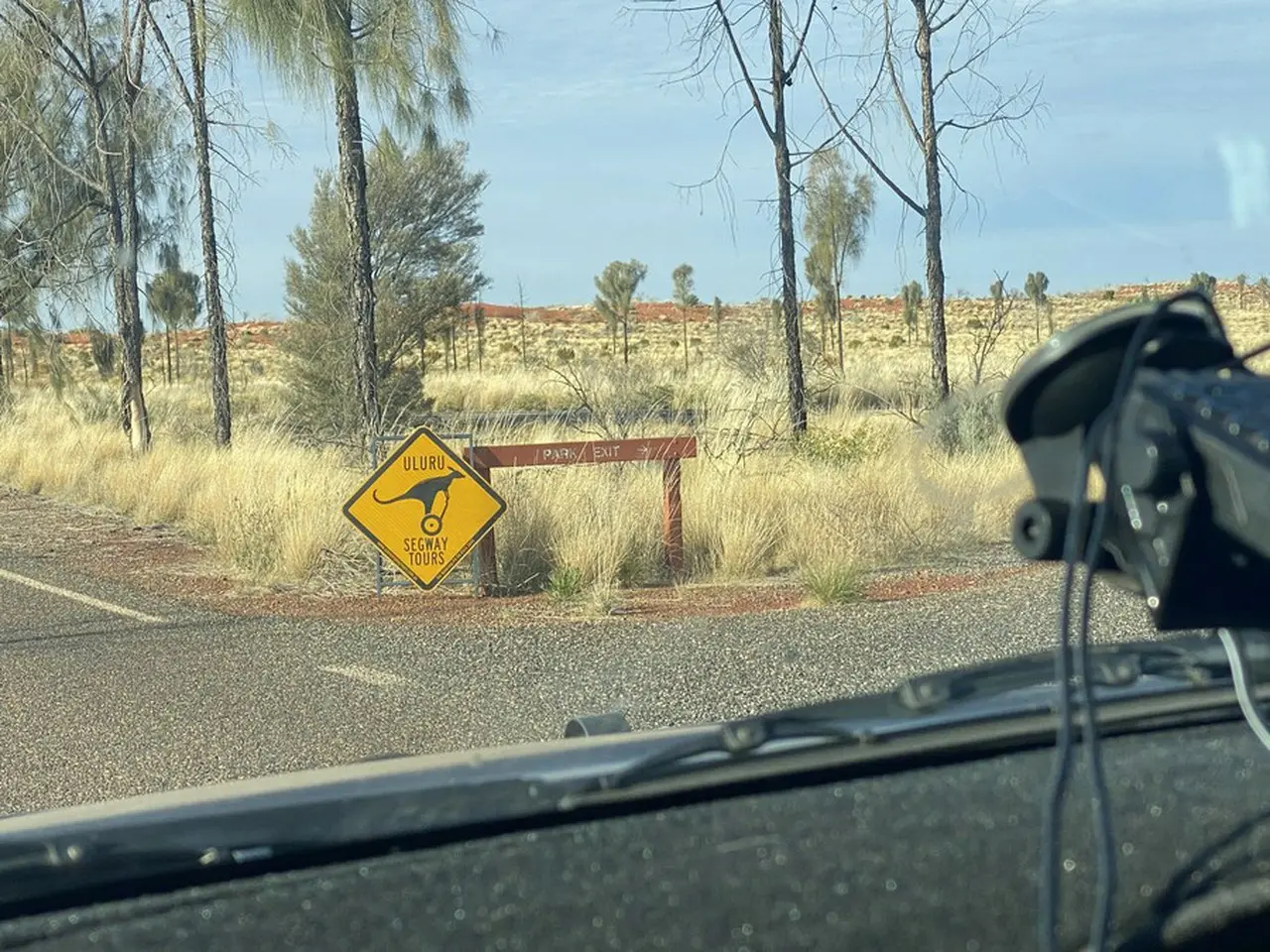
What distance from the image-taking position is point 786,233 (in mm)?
15844

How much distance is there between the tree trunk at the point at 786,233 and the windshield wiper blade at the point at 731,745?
1323 centimetres

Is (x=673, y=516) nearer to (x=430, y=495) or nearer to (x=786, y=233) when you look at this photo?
(x=430, y=495)

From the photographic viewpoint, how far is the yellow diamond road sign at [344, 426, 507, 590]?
9570 millimetres

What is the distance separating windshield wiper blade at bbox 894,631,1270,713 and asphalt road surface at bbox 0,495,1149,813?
395 centimetres

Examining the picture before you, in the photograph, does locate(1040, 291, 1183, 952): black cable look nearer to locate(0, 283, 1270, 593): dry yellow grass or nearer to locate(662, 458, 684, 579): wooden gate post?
locate(0, 283, 1270, 593): dry yellow grass

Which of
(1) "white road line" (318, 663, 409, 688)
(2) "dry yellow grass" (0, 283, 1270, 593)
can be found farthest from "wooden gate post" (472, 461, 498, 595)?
(1) "white road line" (318, 663, 409, 688)

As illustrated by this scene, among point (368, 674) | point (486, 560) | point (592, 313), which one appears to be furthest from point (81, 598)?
point (592, 313)

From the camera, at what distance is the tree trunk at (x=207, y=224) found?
17.7 m

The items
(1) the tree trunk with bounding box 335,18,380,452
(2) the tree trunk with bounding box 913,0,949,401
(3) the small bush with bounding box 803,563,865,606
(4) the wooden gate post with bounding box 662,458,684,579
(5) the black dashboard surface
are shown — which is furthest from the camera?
(2) the tree trunk with bounding box 913,0,949,401

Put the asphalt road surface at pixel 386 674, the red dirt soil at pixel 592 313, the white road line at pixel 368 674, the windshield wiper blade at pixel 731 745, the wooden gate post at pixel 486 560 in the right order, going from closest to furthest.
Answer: the windshield wiper blade at pixel 731 745, the asphalt road surface at pixel 386 674, the white road line at pixel 368 674, the wooden gate post at pixel 486 560, the red dirt soil at pixel 592 313

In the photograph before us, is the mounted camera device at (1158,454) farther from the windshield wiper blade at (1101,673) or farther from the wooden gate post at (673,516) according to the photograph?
the wooden gate post at (673,516)

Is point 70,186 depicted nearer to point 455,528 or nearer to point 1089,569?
point 455,528

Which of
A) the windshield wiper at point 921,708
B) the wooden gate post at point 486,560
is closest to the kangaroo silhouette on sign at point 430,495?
the wooden gate post at point 486,560

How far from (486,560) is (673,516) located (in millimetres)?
1393
